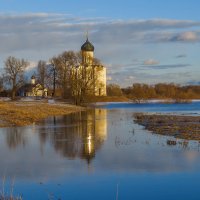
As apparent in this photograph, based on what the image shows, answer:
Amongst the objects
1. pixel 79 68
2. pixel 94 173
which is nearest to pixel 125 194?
pixel 94 173

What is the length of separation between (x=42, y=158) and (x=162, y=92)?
116m

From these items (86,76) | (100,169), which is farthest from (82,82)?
(100,169)

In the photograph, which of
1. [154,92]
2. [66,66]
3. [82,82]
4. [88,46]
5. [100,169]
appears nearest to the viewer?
[100,169]

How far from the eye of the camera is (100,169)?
12.7 meters

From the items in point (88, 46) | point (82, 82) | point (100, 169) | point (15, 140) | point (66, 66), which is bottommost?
point (100, 169)

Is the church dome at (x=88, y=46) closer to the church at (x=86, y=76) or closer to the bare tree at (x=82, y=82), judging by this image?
the church at (x=86, y=76)

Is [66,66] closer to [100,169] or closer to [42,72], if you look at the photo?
[42,72]

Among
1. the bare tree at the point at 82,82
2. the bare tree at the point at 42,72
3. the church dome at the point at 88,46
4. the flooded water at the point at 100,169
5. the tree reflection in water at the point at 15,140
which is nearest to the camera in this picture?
the flooded water at the point at 100,169

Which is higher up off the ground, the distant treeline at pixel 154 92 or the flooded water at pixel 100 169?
the distant treeline at pixel 154 92

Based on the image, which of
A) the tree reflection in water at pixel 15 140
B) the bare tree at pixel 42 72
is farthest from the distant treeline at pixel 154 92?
the tree reflection in water at pixel 15 140

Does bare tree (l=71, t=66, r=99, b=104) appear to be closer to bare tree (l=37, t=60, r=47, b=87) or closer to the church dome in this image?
bare tree (l=37, t=60, r=47, b=87)

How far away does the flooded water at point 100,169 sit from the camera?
10109 mm

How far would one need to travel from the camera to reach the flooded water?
10.1 m

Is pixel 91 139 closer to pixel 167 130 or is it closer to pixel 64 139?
pixel 64 139
